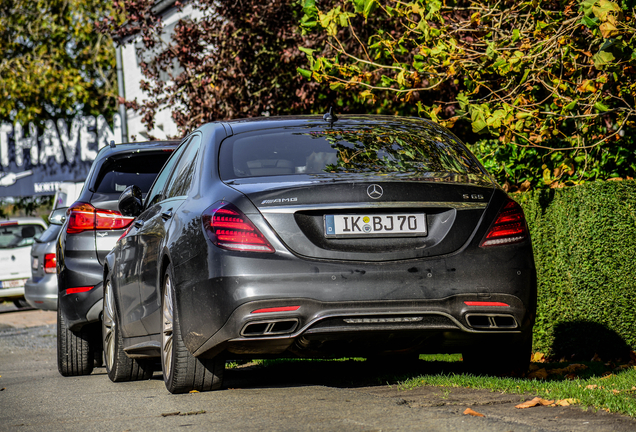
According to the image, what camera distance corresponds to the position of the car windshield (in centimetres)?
2120

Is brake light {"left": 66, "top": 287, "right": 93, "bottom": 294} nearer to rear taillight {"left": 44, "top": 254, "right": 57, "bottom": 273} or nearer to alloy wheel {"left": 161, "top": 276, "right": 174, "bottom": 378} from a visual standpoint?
alloy wheel {"left": 161, "top": 276, "right": 174, "bottom": 378}

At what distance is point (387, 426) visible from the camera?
4363 millimetres

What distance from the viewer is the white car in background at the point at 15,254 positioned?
→ 20.5 meters

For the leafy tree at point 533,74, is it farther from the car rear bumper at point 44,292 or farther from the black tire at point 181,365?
the car rear bumper at point 44,292

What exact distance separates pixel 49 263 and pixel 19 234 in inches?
381

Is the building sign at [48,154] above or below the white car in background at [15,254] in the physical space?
above

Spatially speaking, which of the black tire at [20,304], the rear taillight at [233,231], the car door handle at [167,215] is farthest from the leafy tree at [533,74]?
the black tire at [20,304]

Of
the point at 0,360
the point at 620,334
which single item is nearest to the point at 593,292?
the point at 620,334

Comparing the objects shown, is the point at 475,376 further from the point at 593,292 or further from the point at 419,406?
the point at 593,292

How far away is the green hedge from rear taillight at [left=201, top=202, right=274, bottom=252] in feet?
12.1

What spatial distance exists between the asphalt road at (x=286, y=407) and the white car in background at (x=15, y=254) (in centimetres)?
1373

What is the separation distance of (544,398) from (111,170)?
4.51m

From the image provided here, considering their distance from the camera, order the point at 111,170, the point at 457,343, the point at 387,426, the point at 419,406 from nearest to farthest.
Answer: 1. the point at 387,426
2. the point at 419,406
3. the point at 457,343
4. the point at 111,170

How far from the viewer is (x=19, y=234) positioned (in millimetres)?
21453
